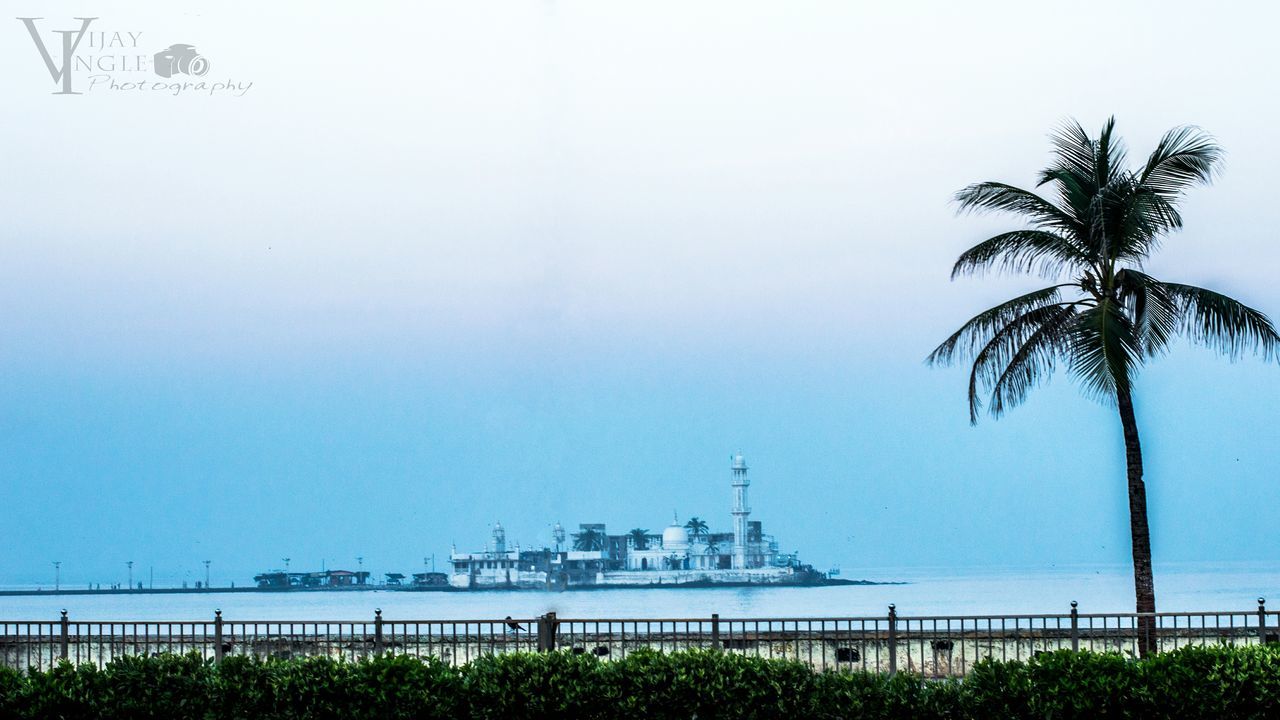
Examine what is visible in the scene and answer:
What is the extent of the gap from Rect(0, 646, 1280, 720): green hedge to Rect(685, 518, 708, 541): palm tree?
117021mm

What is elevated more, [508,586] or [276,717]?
[276,717]

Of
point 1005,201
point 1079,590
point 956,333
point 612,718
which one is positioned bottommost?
point 1079,590

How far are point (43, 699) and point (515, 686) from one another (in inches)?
167

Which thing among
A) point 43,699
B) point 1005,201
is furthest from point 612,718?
point 1005,201

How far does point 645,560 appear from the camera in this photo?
12325 centimetres

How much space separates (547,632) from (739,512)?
110 metres

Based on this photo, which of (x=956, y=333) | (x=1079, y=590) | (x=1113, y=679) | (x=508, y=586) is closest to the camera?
(x=1113, y=679)

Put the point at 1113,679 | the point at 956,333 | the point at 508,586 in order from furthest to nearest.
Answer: the point at 508,586
the point at 956,333
the point at 1113,679

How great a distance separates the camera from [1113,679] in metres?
10.4

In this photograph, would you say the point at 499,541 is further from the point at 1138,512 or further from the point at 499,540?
the point at 1138,512

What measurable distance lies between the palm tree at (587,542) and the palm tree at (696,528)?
30.9 feet

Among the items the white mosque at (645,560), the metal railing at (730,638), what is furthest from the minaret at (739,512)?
the metal railing at (730,638)

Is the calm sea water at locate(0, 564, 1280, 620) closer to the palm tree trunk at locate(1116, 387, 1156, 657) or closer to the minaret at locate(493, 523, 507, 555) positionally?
the minaret at locate(493, 523, 507, 555)

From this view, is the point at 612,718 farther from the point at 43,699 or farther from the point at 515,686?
the point at 43,699
